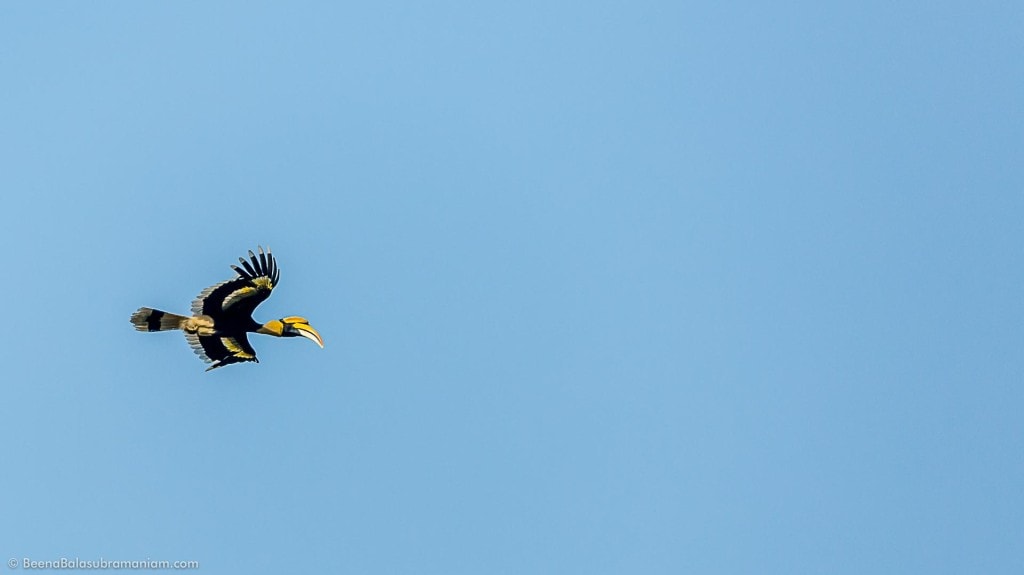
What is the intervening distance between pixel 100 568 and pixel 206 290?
1179 cm

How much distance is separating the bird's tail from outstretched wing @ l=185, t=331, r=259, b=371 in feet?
2.88

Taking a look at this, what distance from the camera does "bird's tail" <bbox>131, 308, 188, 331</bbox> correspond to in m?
87.8

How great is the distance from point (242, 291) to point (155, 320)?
359cm

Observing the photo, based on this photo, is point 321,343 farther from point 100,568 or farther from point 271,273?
point 100,568

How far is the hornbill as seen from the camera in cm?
8688

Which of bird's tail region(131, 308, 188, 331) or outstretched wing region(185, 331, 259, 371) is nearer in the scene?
bird's tail region(131, 308, 188, 331)

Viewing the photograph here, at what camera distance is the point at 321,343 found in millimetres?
88750

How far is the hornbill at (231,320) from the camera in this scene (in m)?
86.9

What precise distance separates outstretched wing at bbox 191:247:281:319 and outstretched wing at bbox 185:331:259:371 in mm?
1229

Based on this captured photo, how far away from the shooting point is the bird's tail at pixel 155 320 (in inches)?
3455

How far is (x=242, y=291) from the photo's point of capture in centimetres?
8725

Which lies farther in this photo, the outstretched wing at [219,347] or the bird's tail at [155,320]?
the outstretched wing at [219,347]

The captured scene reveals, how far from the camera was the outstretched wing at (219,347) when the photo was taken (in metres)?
89.1

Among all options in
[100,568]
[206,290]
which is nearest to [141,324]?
[206,290]
